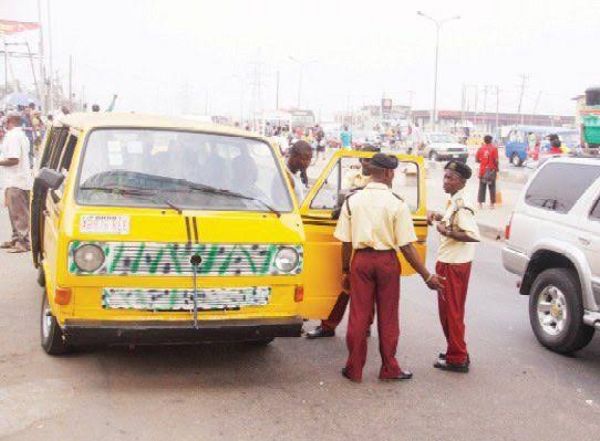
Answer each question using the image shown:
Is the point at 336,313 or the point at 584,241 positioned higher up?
the point at 584,241

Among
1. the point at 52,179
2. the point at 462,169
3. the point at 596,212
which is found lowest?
the point at 596,212

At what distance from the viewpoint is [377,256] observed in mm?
5238

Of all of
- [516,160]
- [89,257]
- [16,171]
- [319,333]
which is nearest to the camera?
[89,257]

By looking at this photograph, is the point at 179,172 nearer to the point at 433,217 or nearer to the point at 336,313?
the point at 336,313

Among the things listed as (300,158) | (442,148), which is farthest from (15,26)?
(300,158)

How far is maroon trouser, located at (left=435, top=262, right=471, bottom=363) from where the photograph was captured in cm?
565

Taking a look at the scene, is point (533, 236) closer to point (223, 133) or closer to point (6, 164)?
point (223, 133)

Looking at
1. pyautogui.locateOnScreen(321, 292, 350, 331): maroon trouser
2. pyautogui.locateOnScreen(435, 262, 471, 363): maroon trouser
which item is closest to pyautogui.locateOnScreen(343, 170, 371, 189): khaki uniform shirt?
pyautogui.locateOnScreen(321, 292, 350, 331): maroon trouser

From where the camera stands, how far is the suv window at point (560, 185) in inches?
258

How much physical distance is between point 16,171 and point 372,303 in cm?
638

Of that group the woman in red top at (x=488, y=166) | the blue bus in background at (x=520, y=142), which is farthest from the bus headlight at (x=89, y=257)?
the blue bus in background at (x=520, y=142)

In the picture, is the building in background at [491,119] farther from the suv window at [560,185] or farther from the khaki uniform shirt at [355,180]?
the khaki uniform shirt at [355,180]

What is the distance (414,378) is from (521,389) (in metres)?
0.80

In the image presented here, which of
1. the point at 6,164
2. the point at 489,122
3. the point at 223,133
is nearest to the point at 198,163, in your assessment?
the point at 223,133
